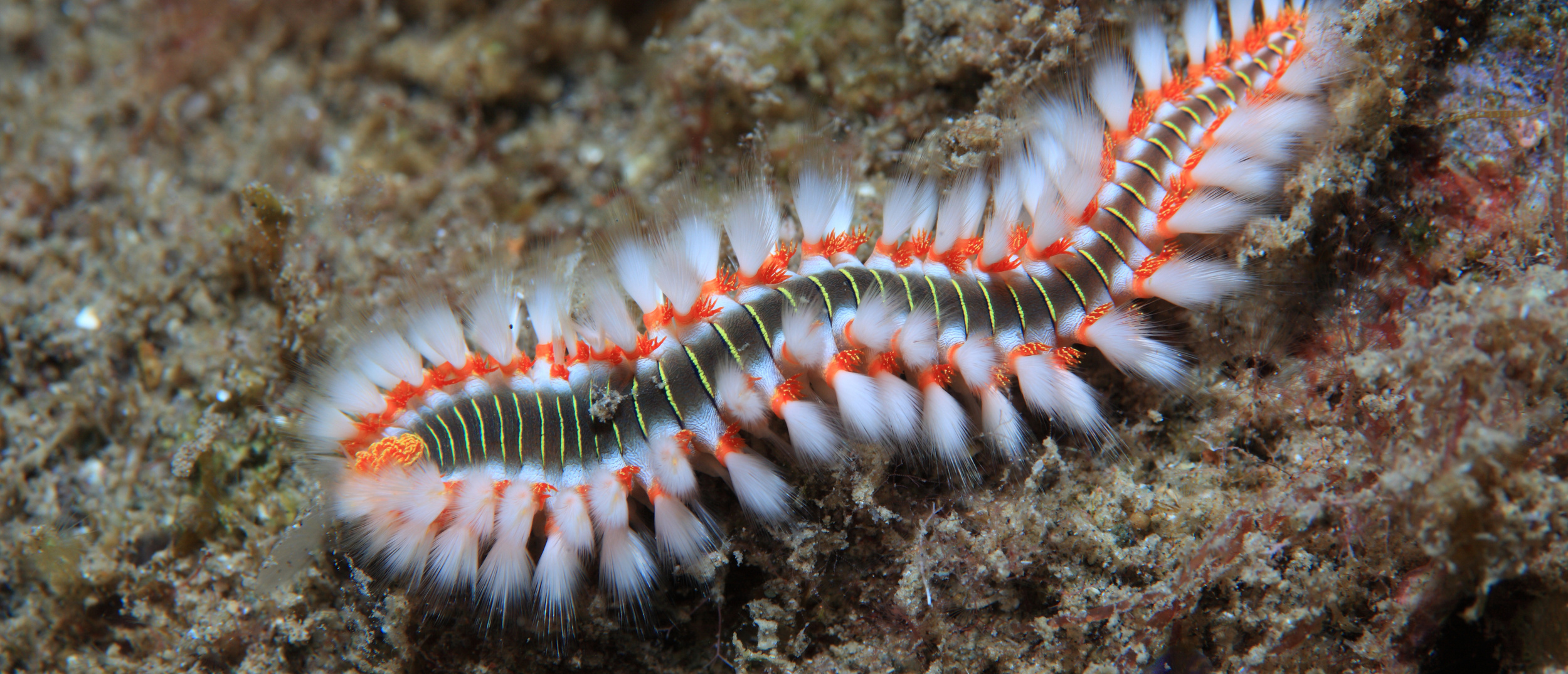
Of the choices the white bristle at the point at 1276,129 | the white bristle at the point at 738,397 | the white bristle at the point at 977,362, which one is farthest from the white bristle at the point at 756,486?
the white bristle at the point at 1276,129

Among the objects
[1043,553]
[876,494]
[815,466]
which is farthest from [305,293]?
[1043,553]

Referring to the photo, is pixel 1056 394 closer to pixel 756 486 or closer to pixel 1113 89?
pixel 756 486

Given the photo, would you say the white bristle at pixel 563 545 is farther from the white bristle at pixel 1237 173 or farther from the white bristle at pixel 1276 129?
the white bristle at pixel 1276 129

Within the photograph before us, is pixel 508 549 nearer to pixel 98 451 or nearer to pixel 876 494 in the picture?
pixel 876 494

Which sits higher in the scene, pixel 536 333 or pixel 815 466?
pixel 536 333

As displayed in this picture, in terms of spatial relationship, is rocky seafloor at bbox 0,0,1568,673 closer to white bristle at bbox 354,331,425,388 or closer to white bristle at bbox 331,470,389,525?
white bristle at bbox 331,470,389,525

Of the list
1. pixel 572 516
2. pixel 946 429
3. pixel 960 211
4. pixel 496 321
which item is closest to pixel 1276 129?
pixel 960 211
